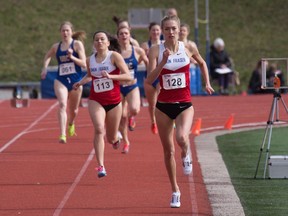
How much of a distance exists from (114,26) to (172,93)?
3262cm

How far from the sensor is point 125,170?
14125 millimetres

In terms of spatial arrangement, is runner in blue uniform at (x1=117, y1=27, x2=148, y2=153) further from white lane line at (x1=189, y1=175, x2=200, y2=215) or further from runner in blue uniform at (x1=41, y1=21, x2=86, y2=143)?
white lane line at (x1=189, y1=175, x2=200, y2=215)

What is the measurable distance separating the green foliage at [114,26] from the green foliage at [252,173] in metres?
20.2

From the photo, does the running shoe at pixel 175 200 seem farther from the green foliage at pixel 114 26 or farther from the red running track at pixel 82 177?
the green foliage at pixel 114 26

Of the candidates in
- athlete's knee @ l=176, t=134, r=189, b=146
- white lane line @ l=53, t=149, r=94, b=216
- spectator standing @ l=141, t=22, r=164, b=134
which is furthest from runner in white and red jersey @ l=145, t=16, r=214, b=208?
spectator standing @ l=141, t=22, r=164, b=134

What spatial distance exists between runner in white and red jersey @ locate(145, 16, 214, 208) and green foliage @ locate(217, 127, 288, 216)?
0.90 meters

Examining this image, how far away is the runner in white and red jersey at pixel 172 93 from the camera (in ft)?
35.4

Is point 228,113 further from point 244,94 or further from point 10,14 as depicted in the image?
point 10,14

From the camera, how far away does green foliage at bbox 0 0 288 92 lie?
41.1 meters

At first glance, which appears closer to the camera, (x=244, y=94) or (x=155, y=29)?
(x=155, y=29)

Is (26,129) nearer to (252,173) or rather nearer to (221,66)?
(252,173)

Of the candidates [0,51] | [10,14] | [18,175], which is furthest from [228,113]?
[10,14]

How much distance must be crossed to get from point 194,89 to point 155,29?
41.4ft

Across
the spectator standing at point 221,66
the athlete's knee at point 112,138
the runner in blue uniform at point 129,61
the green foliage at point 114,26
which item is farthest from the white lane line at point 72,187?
the green foliage at point 114,26
